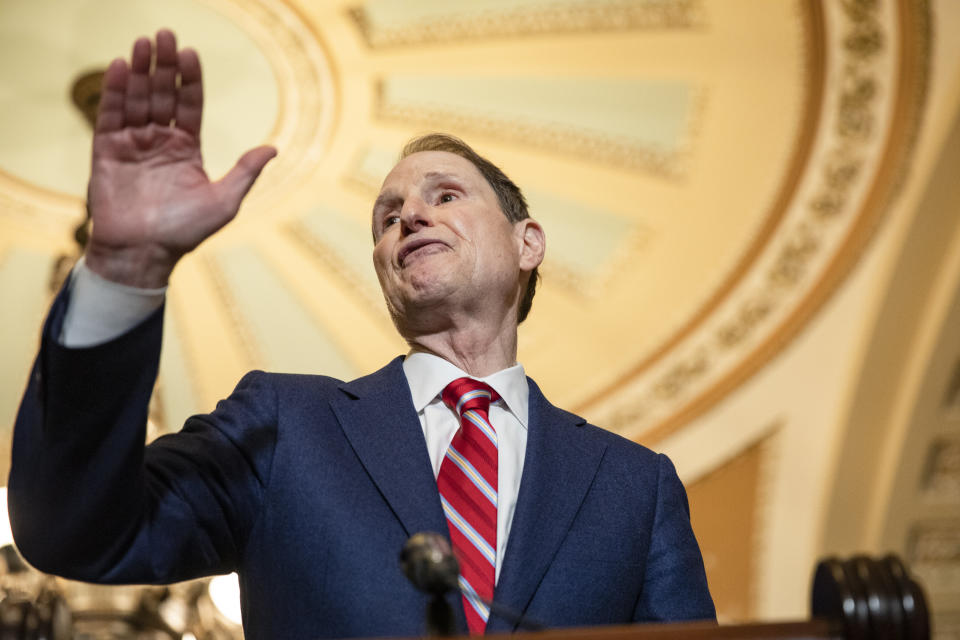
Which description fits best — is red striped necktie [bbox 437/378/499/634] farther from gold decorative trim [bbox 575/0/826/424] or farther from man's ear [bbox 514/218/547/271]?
gold decorative trim [bbox 575/0/826/424]

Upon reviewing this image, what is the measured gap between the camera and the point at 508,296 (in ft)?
6.36

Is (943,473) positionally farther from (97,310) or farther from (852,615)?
(97,310)

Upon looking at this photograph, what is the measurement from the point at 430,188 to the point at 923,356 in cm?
437

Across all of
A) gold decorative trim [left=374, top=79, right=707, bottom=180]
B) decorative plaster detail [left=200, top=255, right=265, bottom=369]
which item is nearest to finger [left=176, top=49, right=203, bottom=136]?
gold decorative trim [left=374, top=79, right=707, bottom=180]

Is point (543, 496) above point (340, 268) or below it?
above

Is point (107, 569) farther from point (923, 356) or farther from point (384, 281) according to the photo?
point (923, 356)

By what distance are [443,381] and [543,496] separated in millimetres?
262

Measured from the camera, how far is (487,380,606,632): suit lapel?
1.40 m

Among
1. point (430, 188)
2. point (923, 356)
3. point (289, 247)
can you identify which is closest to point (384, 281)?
point (430, 188)

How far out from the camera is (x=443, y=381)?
168 centimetres

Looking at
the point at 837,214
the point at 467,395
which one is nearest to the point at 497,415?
the point at 467,395

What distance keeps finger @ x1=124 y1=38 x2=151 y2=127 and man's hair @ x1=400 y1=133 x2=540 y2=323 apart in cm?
82

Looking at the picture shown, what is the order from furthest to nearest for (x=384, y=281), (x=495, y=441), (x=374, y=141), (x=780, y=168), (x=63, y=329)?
1. (x=374, y=141)
2. (x=780, y=168)
3. (x=384, y=281)
4. (x=495, y=441)
5. (x=63, y=329)

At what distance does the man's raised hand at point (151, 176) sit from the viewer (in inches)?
47.9
